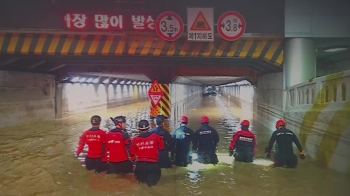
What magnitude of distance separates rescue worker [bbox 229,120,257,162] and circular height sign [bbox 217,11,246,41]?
9.52ft

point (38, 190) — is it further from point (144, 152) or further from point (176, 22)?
point (176, 22)

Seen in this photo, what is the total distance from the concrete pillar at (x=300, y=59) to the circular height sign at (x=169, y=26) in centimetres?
329

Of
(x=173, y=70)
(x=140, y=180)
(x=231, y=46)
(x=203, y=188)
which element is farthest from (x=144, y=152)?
(x=173, y=70)

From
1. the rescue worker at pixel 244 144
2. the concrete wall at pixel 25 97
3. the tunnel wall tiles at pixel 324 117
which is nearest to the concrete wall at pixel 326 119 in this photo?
the tunnel wall tiles at pixel 324 117

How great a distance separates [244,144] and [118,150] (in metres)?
3.10

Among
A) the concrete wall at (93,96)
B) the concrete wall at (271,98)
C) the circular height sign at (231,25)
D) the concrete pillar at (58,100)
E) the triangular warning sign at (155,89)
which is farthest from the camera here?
the concrete wall at (93,96)

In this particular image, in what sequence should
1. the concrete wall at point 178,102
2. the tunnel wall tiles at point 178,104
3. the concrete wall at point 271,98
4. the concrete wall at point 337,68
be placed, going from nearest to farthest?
1. the concrete wall at point 271,98
2. the concrete wall at point 337,68
3. the tunnel wall tiles at point 178,104
4. the concrete wall at point 178,102

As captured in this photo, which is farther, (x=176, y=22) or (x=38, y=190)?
(x=176, y=22)

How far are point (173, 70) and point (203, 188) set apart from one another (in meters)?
12.1

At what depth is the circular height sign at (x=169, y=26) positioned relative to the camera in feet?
30.5

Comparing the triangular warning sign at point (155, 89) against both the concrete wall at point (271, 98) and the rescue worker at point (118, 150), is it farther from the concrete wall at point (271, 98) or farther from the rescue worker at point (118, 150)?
the rescue worker at point (118, 150)

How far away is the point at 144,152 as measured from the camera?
6168 millimetres

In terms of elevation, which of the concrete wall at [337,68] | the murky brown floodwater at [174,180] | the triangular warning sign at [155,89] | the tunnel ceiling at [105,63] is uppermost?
the tunnel ceiling at [105,63]

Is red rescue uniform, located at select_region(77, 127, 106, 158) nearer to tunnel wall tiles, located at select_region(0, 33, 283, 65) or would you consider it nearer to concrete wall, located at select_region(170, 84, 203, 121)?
tunnel wall tiles, located at select_region(0, 33, 283, 65)
